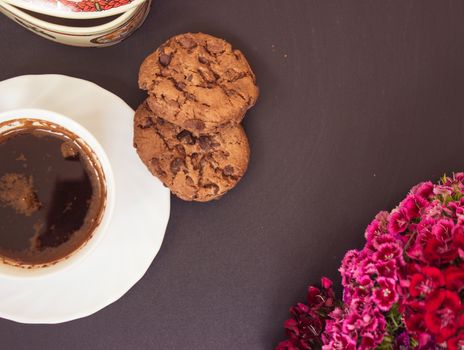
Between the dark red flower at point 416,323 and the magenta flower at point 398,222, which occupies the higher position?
the magenta flower at point 398,222

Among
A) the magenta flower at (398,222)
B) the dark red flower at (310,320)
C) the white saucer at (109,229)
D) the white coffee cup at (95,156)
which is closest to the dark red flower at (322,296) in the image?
the dark red flower at (310,320)

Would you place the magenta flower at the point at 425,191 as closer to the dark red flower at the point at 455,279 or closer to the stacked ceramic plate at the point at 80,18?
the dark red flower at the point at 455,279

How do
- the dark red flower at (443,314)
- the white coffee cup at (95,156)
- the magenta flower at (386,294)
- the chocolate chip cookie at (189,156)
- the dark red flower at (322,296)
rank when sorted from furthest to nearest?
1. the dark red flower at (322,296)
2. the chocolate chip cookie at (189,156)
3. the white coffee cup at (95,156)
4. the magenta flower at (386,294)
5. the dark red flower at (443,314)

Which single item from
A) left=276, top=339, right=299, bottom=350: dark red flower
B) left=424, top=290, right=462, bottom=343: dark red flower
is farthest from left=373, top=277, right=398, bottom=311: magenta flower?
left=276, top=339, right=299, bottom=350: dark red flower

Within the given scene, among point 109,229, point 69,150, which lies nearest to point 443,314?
point 109,229

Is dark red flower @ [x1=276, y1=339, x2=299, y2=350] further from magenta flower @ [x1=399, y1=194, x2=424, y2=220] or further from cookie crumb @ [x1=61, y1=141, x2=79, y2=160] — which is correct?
cookie crumb @ [x1=61, y1=141, x2=79, y2=160]

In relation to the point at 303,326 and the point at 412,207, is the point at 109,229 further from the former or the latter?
the point at 412,207
